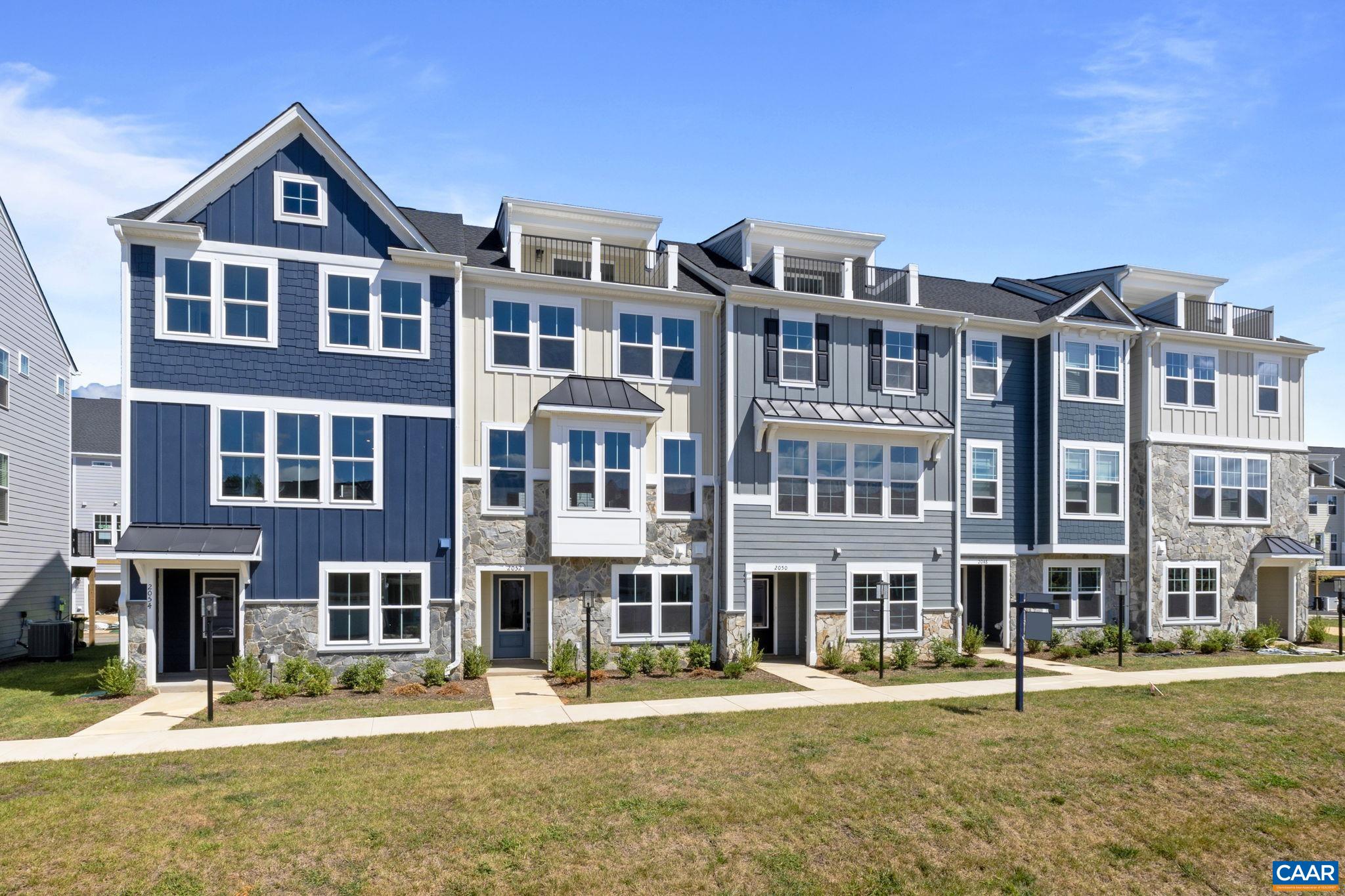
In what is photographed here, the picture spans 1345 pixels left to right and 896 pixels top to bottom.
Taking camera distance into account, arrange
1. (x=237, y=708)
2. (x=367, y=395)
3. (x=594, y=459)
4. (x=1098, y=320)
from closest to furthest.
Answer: (x=237, y=708), (x=367, y=395), (x=594, y=459), (x=1098, y=320)

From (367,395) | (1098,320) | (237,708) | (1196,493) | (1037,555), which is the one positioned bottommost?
(237,708)

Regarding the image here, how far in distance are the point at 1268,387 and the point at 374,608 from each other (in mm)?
24353

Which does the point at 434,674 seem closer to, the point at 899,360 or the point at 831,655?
the point at 831,655

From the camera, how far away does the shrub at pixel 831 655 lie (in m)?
19.0

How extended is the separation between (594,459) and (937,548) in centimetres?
865

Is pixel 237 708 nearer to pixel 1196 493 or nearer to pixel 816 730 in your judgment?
pixel 816 730

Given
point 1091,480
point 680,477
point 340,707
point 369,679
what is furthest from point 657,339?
point 1091,480

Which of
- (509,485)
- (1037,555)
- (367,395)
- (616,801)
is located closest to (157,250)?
(367,395)

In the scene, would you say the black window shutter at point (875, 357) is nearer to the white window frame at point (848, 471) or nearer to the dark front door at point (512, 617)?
the white window frame at point (848, 471)

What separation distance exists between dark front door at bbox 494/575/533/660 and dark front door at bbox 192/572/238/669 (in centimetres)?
528

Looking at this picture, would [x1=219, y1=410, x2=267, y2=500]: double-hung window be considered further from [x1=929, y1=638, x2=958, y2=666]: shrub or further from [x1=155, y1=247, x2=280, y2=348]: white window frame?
[x1=929, y1=638, x2=958, y2=666]: shrub

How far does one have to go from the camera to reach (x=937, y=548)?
68.2 feet

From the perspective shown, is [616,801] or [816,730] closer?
[616,801]

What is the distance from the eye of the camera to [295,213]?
55.6ft
